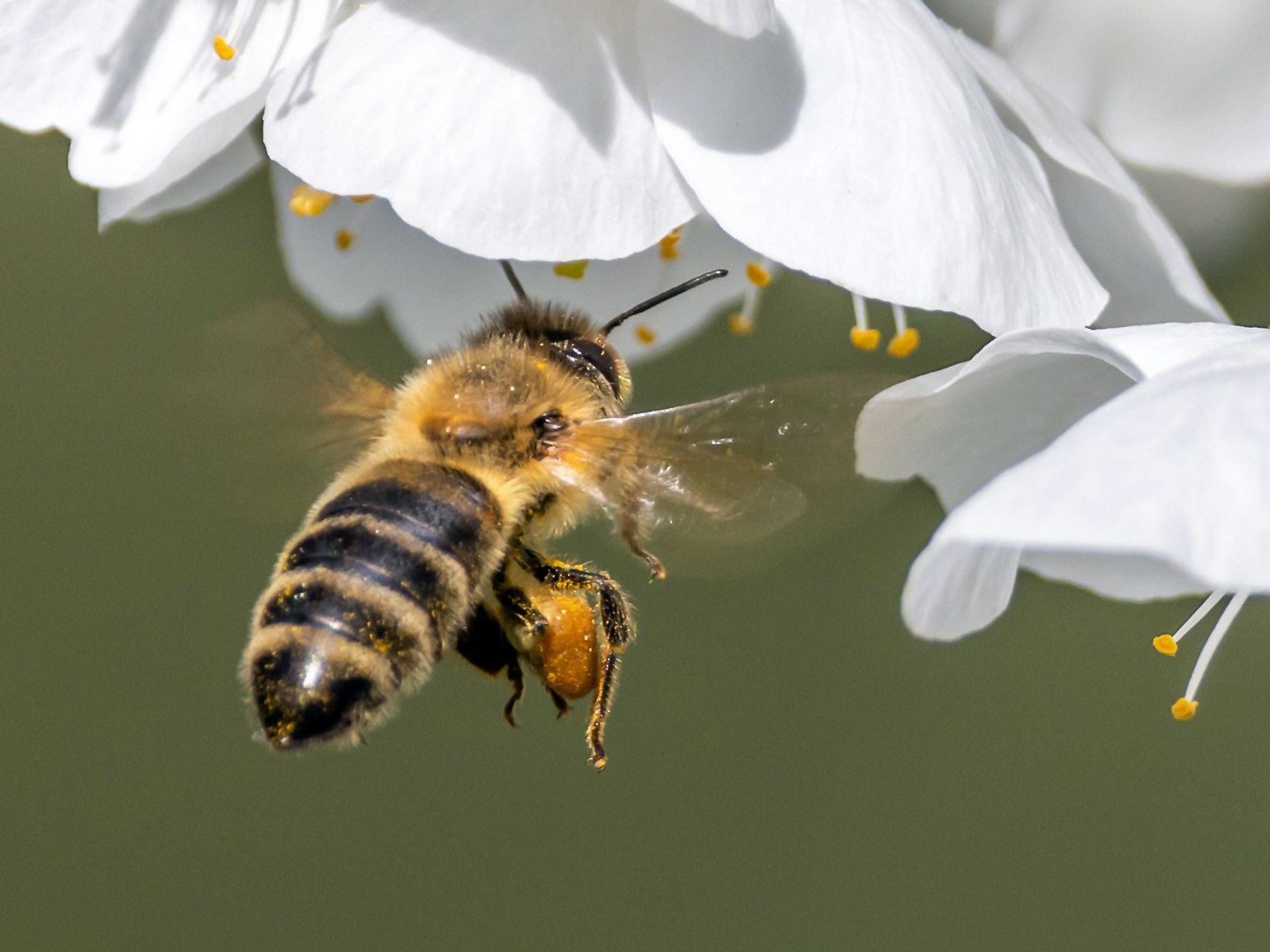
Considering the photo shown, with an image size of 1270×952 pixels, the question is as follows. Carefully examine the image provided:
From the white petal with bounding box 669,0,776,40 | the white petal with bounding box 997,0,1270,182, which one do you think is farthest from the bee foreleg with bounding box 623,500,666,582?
the white petal with bounding box 997,0,1270,182

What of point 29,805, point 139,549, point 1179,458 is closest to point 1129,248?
point 1179,458

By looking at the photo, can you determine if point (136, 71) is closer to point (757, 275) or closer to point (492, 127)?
point (492, 127)

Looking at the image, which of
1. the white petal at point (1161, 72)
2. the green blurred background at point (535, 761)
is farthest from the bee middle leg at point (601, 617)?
the green blurred background at point (535, 761)

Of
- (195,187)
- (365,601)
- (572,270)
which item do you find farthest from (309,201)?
(365,601)

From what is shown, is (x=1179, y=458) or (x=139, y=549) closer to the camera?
(x=1179, y=458)

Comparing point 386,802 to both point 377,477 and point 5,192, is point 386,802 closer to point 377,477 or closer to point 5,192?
point 5,192

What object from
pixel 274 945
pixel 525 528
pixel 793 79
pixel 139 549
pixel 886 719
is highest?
pixel 793 79

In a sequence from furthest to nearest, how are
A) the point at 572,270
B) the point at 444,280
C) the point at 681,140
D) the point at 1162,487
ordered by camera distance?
the point at 444,280, the point at 572,270, the point at 681,140, the point at 1162,487
